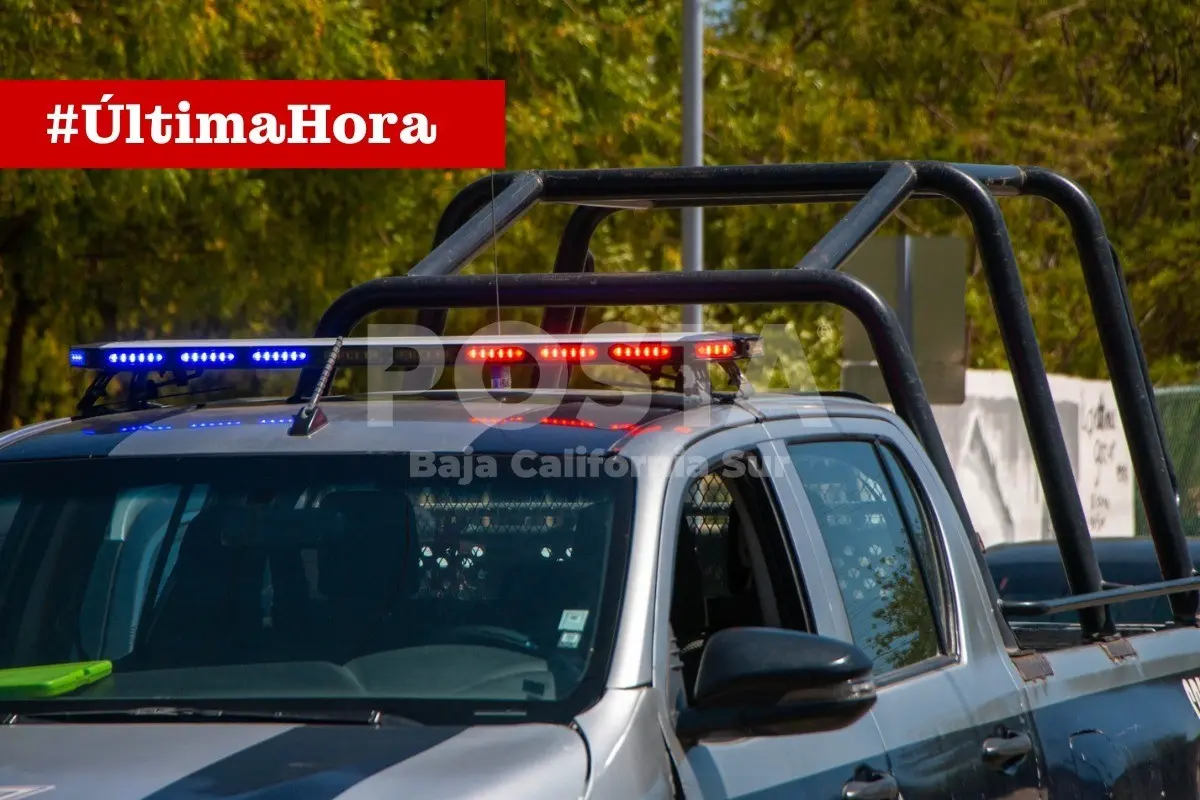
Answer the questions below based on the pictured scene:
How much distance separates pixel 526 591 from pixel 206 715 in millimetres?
595

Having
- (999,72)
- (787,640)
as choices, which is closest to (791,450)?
(787,640)

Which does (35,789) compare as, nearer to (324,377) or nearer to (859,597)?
(324,377)

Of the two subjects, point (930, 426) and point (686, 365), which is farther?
point (930, 426)

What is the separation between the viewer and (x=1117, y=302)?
6336 millimetres

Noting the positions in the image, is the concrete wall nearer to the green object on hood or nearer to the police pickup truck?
the police pickup truck

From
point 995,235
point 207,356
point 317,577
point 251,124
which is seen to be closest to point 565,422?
point 317,577

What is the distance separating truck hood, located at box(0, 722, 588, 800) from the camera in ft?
9.73

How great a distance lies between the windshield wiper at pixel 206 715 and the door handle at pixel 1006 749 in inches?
61.3

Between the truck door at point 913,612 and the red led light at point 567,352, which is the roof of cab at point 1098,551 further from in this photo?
the red led light at point 567,352

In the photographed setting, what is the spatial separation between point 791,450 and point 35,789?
5.90ft

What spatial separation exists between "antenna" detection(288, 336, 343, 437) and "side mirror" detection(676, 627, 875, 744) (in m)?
0.96

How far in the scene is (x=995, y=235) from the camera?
5680 millimetres

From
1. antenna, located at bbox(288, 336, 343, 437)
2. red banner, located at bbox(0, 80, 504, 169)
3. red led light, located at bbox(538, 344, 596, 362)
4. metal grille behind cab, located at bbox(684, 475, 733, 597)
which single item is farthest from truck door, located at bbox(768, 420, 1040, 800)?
red banner, located at bbox(0, 80, 504, 169)

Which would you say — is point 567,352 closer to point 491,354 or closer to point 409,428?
point 491,354
